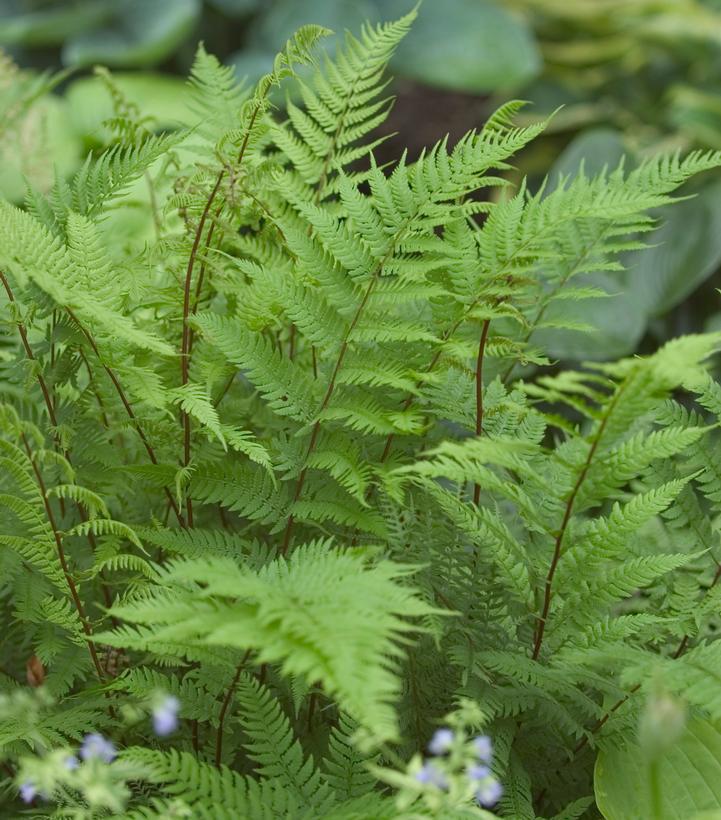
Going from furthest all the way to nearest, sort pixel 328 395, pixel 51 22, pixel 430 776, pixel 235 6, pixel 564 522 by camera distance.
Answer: pixel 235 6 → pixel 51 22 → pixel 328 395 → pixel 564 522 → pixel 430 776

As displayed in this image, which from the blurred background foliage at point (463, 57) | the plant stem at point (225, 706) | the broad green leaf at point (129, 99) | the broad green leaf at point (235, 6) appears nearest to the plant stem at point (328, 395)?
the plant stem at point (225, 706)

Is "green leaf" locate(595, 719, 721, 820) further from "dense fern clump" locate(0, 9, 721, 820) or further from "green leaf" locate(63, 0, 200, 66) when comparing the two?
"green leaf" locate(63, 0, 200, 66)

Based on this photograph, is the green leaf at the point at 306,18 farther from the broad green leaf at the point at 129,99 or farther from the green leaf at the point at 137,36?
the broad green leaf at the point at 129,99

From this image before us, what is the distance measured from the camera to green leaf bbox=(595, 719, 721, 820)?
73 cm

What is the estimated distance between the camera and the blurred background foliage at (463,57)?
2889 mm

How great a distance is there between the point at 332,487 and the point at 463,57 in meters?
2.74

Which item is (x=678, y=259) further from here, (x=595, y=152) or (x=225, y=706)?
(x=225, y=706)

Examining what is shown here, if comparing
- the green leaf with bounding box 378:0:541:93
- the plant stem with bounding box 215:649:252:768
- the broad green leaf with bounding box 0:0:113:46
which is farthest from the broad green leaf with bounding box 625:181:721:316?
the broad green leaf with bounding box 0:0:113:46

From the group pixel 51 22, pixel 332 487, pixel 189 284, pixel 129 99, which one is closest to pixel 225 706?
pixel 332 487

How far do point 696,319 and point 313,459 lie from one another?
1.84m

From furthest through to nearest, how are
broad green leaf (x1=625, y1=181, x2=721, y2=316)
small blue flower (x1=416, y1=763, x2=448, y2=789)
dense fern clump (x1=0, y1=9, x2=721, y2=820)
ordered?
→ 1. broad green leaf (x1=625, y1=181, x2=721, y2=316)
2. dense fern clump (x1=0, y1=9, x2=721, y2=820)
3. small blue flower (x1=416, y1=763, x2=448, y2=789)

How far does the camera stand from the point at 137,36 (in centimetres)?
326

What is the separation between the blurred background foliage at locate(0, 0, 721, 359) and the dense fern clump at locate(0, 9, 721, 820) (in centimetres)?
176

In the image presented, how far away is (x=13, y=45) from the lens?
3.41 metres
